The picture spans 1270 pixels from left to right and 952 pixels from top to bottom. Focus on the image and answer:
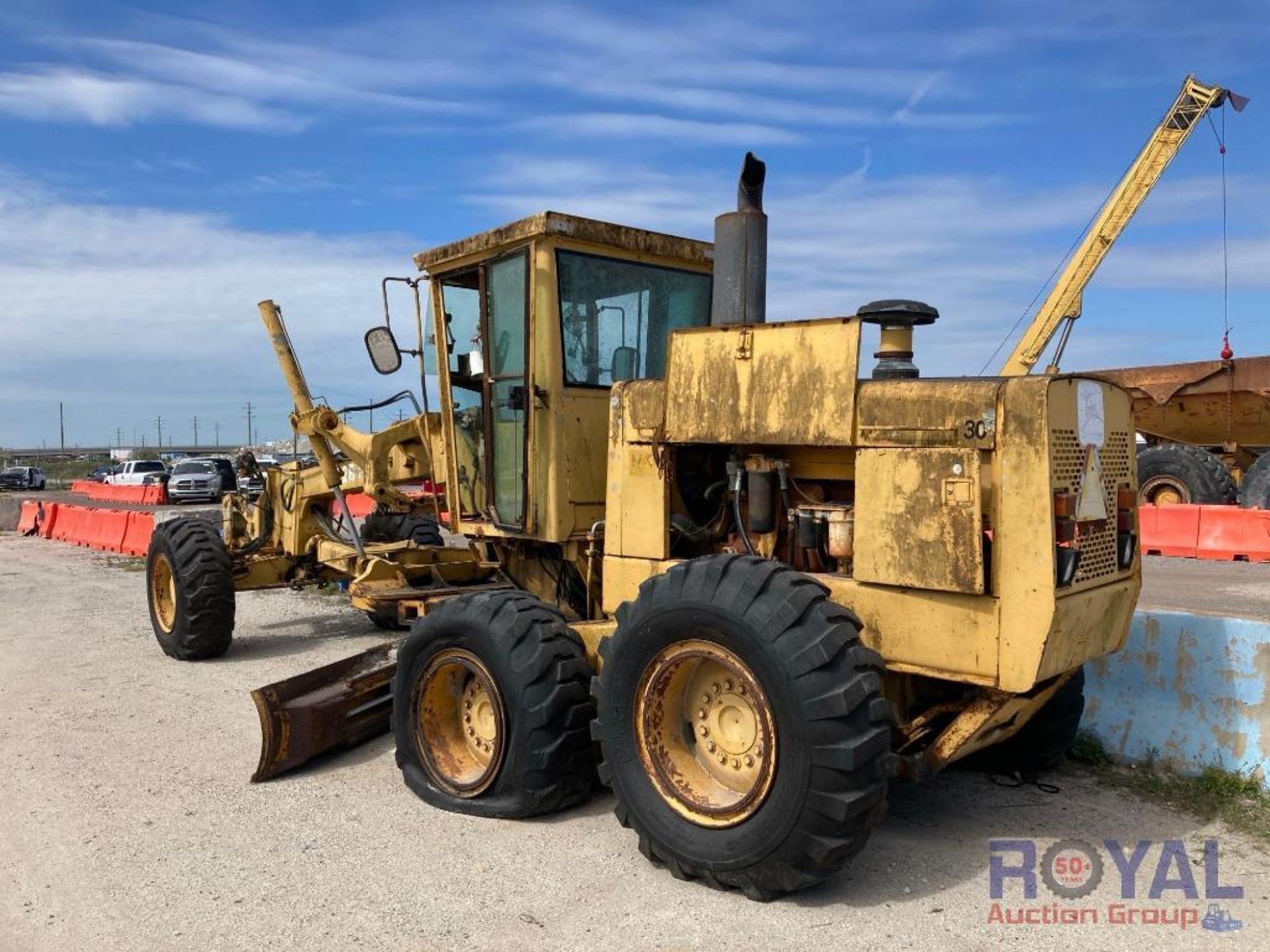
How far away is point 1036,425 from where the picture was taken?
149 inches

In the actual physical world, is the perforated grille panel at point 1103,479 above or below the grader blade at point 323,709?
above

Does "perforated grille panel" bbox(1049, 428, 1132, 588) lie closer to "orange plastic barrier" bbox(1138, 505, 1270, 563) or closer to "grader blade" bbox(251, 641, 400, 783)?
"grader blade" bbox(251, 641, 400, 783)

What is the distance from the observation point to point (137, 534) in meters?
18.2

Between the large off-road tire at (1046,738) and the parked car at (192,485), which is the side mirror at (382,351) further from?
the parked car at (192,485)

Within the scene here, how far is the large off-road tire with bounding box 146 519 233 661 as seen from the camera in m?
8.34

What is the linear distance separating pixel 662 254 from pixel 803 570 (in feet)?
7.30

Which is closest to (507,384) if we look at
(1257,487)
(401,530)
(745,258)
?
(745,258)

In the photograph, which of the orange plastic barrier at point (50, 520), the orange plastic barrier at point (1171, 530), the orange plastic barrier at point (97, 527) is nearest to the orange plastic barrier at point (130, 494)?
the orange plastic barrier at point (50, 520)

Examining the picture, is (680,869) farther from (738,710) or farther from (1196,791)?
(1196,791)

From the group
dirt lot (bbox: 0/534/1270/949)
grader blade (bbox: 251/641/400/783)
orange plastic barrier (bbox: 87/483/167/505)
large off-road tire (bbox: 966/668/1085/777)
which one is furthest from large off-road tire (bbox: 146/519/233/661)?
orange plastic barrier (bbox: 87/483/167/505)

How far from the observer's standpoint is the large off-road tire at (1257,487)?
44.8ft

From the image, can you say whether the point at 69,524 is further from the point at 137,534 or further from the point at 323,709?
the point at 323,709

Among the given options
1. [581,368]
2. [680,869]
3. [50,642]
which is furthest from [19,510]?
[680,869]

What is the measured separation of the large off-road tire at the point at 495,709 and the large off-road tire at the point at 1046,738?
6.86 feet
